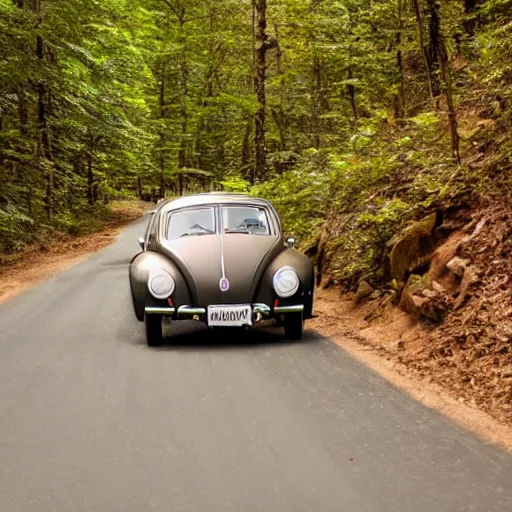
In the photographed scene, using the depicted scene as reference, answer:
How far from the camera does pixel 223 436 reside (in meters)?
4.59

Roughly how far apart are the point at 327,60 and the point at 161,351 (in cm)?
2142

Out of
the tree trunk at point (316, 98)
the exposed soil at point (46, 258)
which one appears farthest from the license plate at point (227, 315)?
the tree trunk at point (316, 98)

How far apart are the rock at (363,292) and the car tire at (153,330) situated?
3.00 meters

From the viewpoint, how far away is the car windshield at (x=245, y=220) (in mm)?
8656

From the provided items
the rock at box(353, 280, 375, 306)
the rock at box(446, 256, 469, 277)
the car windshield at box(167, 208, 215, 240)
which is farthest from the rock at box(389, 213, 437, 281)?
the car windshield at box(167, 208, 215, 240)

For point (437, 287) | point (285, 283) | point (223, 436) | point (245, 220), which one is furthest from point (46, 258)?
point (223, 436)

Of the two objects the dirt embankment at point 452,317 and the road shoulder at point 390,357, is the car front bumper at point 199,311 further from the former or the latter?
the dirt embankment at point 452,317

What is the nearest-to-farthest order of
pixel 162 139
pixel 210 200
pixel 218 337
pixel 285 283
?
pixel 285 283 < pixel 218 337 < pixel 210 200 < pixel 162 139

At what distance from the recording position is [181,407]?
17.2 feet

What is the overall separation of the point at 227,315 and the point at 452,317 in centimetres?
247

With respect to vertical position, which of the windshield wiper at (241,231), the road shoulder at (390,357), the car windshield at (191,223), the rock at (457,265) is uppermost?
the car windshield at (191,223)

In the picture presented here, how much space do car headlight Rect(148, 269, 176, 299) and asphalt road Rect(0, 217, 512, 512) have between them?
25.0 inches

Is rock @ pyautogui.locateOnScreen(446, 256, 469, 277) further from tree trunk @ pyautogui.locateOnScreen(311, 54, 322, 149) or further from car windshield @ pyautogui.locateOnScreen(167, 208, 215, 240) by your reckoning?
tree trunk @ pyautogui.locateOnScreen(311, 54, 322, 149)

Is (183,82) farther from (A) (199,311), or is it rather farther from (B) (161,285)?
(A) (199,311)
